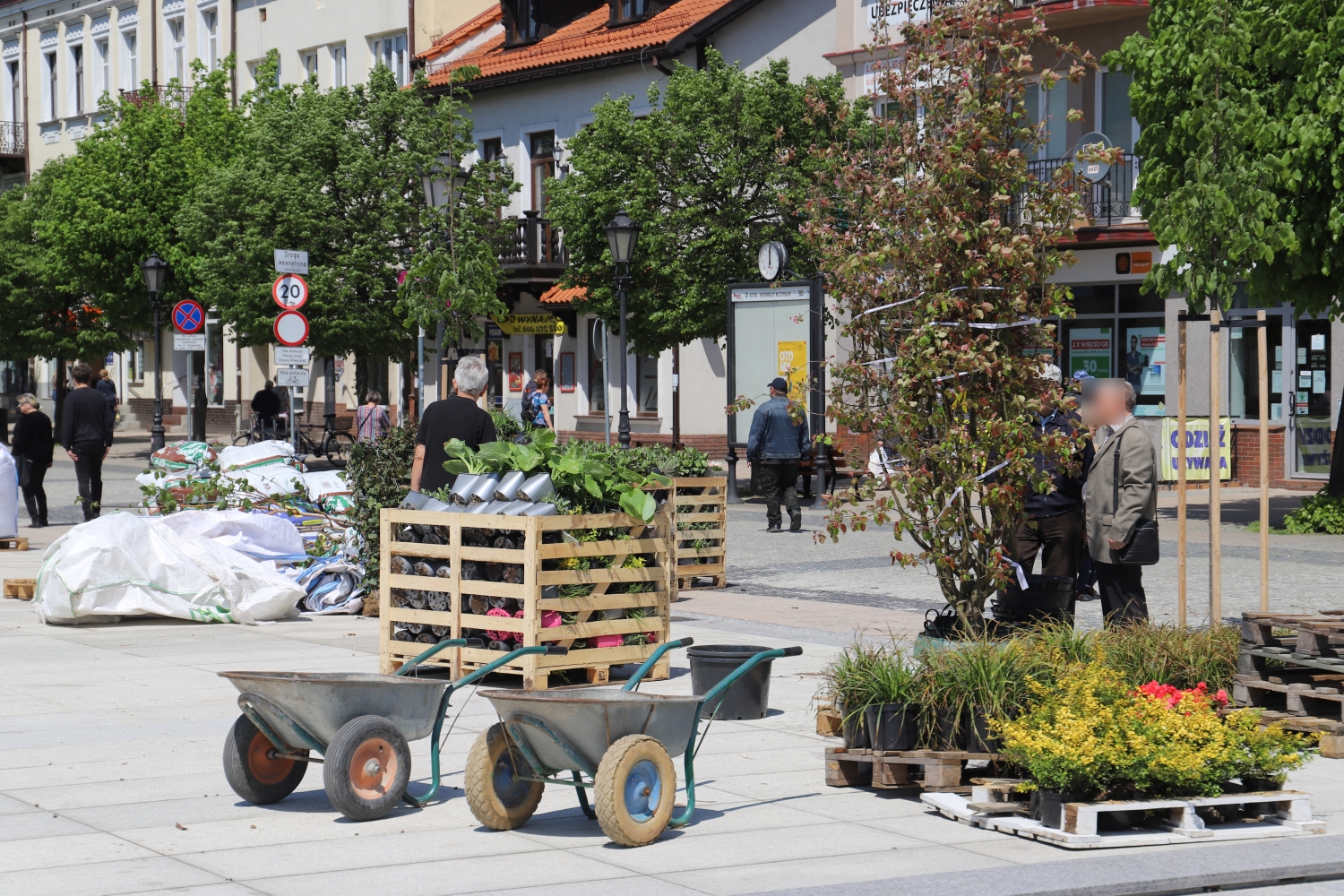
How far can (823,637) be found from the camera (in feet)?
37.2

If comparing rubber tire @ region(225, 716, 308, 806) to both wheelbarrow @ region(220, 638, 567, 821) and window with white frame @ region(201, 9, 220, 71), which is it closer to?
wheelbarrow @ region(220, 638, 567, 821)

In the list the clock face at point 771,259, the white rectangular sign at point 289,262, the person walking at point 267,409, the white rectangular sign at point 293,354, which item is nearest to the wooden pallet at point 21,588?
the white rectangular sign at point 293,354

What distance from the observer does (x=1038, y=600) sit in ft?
29.2

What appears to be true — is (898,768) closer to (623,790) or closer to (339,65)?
(623,790)

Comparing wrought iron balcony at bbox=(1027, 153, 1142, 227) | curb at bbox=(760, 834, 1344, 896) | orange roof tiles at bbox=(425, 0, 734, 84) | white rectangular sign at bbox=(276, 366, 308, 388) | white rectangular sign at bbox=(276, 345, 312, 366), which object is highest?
orange roof tiles at bbox=(425, 0, 734, 84)

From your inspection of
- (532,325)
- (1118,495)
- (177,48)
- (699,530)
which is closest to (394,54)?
(532,325)

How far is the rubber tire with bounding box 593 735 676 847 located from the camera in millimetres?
5934

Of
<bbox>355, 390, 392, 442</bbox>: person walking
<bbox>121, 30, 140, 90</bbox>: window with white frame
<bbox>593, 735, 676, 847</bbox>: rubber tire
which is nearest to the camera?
<bbox>593, 735, 676, 847</bbox>: rubber tire

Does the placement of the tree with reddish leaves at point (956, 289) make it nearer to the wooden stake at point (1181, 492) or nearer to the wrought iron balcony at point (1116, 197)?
the wooden stake at point (1181, 492)

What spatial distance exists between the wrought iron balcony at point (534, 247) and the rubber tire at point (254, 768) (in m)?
31.5

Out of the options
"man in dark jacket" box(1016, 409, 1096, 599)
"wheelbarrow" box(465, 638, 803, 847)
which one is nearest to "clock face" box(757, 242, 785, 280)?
"man in dark jacket" box(1016, 409, 1096, 599)

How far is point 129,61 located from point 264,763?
51658 millimetres

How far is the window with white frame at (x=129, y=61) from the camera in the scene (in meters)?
54.1

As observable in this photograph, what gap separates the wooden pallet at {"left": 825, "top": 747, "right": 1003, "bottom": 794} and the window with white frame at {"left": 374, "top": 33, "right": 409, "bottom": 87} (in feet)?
129
